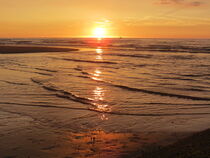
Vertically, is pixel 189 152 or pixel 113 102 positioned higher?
pixel 189 152

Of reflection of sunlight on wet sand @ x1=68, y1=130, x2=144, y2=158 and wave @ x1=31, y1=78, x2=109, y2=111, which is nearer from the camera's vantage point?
reflection of sunlight on wet sand @ x1=68, y1=130, x2=144, y2=158

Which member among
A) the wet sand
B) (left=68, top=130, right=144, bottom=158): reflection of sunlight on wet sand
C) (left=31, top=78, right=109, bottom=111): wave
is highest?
the wet sand

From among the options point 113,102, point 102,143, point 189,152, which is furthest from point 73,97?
point 189,152

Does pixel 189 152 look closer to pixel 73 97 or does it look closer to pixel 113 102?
pixel 113 102

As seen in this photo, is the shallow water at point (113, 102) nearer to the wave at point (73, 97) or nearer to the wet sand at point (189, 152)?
the wave at point (73, 97)

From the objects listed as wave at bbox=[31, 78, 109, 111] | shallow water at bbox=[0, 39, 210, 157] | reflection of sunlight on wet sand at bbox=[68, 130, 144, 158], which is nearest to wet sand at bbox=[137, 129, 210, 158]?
reflection of sunlight on wet sand at bbox=[68, 130, 144, 158]

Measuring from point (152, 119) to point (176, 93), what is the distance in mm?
4722

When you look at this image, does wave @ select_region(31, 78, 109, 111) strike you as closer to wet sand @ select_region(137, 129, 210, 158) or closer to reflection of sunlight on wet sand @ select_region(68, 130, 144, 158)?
reflection of sunlight on wet sand @ select_region(68, 130, 144, 158)

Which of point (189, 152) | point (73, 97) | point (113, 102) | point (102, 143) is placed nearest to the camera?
point (189, 152)

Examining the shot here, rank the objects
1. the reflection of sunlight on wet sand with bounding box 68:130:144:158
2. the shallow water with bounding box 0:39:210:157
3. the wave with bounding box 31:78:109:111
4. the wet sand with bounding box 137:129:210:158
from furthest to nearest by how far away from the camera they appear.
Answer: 1. the wave with bounding box 31:78:109:111
2. the shallow water with bounding box 0:39:210:157
3. the reflection of sunlight on wet sand with bounding box 68:130:144:158
4. the wet sand with bounding box 137:129:210:158

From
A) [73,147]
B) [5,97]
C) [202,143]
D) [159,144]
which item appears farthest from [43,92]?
[202,143]

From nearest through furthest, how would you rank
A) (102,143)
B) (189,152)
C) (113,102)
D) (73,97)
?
(189,152), (102,143), (113,102), (73,97)

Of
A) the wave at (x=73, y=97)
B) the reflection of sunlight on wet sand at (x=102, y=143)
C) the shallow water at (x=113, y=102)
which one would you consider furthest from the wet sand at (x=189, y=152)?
the wave at (x=73, y=97)

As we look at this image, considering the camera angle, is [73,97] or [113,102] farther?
[73,97]
